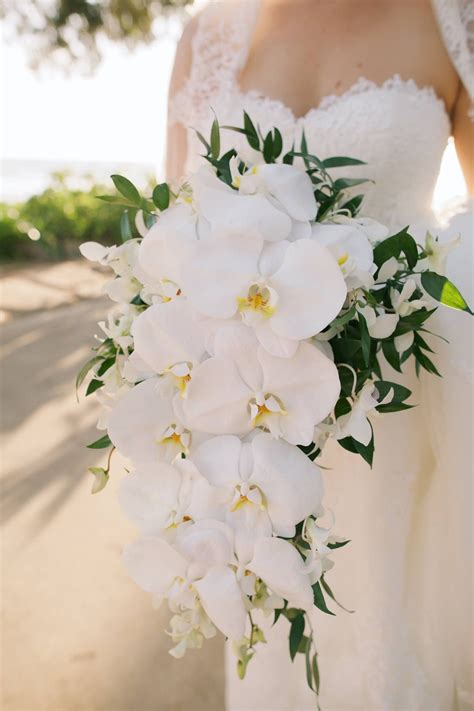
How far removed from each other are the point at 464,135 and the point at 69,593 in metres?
1.46

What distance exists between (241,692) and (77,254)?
452 cm

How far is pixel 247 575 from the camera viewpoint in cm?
64

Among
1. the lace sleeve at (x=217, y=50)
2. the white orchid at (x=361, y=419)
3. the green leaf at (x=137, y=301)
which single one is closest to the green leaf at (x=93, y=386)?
the green leaf at (x=137, y=301)

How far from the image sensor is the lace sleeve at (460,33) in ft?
3.55

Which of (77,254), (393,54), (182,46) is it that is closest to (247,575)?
(393,54)

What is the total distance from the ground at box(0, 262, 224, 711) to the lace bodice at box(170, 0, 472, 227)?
1.13 metres

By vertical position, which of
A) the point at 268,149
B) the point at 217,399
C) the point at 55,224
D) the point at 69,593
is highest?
the point at 55,224

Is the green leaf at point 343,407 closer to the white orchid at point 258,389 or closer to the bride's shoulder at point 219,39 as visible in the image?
the white orchid at point 258,389

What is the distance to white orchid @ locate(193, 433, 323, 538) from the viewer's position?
0.63m

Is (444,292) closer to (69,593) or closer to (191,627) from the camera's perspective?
(191,627)

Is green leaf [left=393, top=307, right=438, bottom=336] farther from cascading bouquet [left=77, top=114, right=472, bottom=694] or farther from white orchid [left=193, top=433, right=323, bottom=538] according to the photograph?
white orchid [left=193, top=433, right=323, bottom=538]

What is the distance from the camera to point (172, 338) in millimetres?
649

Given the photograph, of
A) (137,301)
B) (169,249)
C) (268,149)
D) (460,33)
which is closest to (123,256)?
(137,301)

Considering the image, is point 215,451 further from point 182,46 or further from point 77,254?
point 77,254
